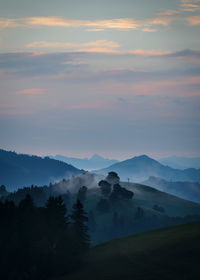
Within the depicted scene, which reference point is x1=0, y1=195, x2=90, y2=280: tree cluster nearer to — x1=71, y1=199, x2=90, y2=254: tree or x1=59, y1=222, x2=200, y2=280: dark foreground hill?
x1=71, y1=199, x2=90, y2=254: tree

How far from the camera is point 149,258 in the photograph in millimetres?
112500

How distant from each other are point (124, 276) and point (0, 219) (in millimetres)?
35422

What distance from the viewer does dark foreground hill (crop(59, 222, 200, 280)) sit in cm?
9938

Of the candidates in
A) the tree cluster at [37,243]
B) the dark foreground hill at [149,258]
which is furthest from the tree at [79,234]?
the dark foreground hill at [149,258]

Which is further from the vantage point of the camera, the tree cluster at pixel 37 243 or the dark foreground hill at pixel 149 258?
the tree cluster at pixel 37 243

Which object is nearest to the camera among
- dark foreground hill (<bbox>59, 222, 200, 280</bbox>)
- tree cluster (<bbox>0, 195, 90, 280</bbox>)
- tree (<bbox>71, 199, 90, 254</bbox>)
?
dark foreground hill (<bbox>59, 222, 200, 280</bbox>)

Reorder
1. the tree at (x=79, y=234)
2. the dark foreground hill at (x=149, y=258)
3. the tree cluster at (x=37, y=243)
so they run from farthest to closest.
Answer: the tree at (x=79, y=234) < the tree cluster at (x=37, y=243) < the dark foreground hill at (x=149, y=258)

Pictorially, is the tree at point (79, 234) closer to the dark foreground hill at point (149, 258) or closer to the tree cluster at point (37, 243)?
the tree cluster at point (37, 243)

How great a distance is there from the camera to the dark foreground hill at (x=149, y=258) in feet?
326

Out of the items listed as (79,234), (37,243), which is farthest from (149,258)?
(37,243)

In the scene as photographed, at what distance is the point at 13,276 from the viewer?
112 m

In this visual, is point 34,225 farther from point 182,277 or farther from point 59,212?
point 182,277

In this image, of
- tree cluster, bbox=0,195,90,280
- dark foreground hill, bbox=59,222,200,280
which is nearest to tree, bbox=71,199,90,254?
tree cluster, bbox=0,195,90,280

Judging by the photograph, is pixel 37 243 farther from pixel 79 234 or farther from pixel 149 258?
pixel 149 258
